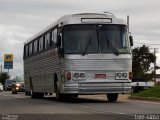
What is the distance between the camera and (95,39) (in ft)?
77.4

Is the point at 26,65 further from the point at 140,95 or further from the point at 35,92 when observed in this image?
the point at 140,95

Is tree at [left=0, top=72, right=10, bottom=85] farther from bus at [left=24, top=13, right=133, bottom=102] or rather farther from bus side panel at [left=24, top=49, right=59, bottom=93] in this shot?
bus at [left=24, top=13, right=133, bottom=102]

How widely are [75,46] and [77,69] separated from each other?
103 cm

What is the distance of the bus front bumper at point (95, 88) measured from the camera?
22.9 m

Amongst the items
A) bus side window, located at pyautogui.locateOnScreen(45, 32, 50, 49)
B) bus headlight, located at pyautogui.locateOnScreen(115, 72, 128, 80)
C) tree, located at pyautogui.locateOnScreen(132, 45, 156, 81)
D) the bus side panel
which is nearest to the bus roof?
the bus side panel

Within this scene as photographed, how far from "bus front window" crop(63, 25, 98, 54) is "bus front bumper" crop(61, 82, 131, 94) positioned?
4.82ft

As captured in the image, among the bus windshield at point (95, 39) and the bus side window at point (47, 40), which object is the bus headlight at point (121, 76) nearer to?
the bus windshield at point (95, 39)

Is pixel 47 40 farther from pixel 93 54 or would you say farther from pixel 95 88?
pixel 95 88

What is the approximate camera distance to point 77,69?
2311cm

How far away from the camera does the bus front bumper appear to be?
75.0 feet

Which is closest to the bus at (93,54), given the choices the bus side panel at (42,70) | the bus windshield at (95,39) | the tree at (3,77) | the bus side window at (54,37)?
the bus windshield at (95,39)

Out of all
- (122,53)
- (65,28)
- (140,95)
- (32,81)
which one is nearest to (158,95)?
(140,95)

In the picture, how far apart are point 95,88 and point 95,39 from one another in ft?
7.29

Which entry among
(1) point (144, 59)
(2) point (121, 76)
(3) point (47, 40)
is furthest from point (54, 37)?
(1) point (144, 59)
